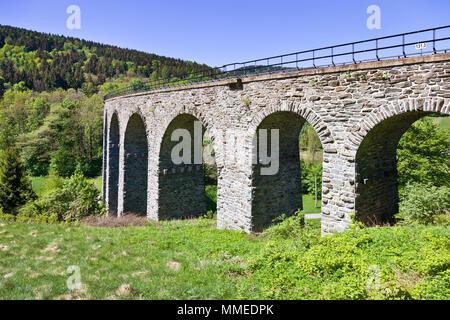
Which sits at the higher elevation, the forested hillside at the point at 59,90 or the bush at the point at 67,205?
the forested hillside at the point at 59,90

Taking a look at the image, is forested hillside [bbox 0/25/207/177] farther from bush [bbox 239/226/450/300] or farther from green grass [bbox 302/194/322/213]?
bush [bbox 239/226/450/300]

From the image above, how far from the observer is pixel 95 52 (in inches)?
4764

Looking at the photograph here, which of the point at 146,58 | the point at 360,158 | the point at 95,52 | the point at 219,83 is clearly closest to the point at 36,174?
the point at 219,83

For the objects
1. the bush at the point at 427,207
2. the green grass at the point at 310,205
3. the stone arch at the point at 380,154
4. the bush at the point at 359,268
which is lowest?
the green grass at the point at 310,205

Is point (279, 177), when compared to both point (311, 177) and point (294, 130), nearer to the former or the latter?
point (294, 130)

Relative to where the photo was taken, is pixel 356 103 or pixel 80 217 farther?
pixel 80 217

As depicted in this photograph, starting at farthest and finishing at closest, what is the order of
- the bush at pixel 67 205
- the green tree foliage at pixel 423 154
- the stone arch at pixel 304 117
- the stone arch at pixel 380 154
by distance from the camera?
the bush at pixel 67 205 < the green tree foliage at pixel 423 154 < the stone arch at pixel 304 117 < the stone arch at pixel 380 154

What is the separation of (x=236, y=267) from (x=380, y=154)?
6.88 m

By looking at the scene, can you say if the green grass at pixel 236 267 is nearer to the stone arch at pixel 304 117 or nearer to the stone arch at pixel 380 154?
the stone arch at pixel 380 154

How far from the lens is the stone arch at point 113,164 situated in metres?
29.1

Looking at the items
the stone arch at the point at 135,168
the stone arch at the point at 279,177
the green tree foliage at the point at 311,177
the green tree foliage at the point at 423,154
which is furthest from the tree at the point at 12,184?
the green tree foliage at the point at 311,177

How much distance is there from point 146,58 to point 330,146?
371ft

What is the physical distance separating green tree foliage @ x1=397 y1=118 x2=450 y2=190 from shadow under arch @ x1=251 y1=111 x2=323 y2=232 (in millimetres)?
9101
